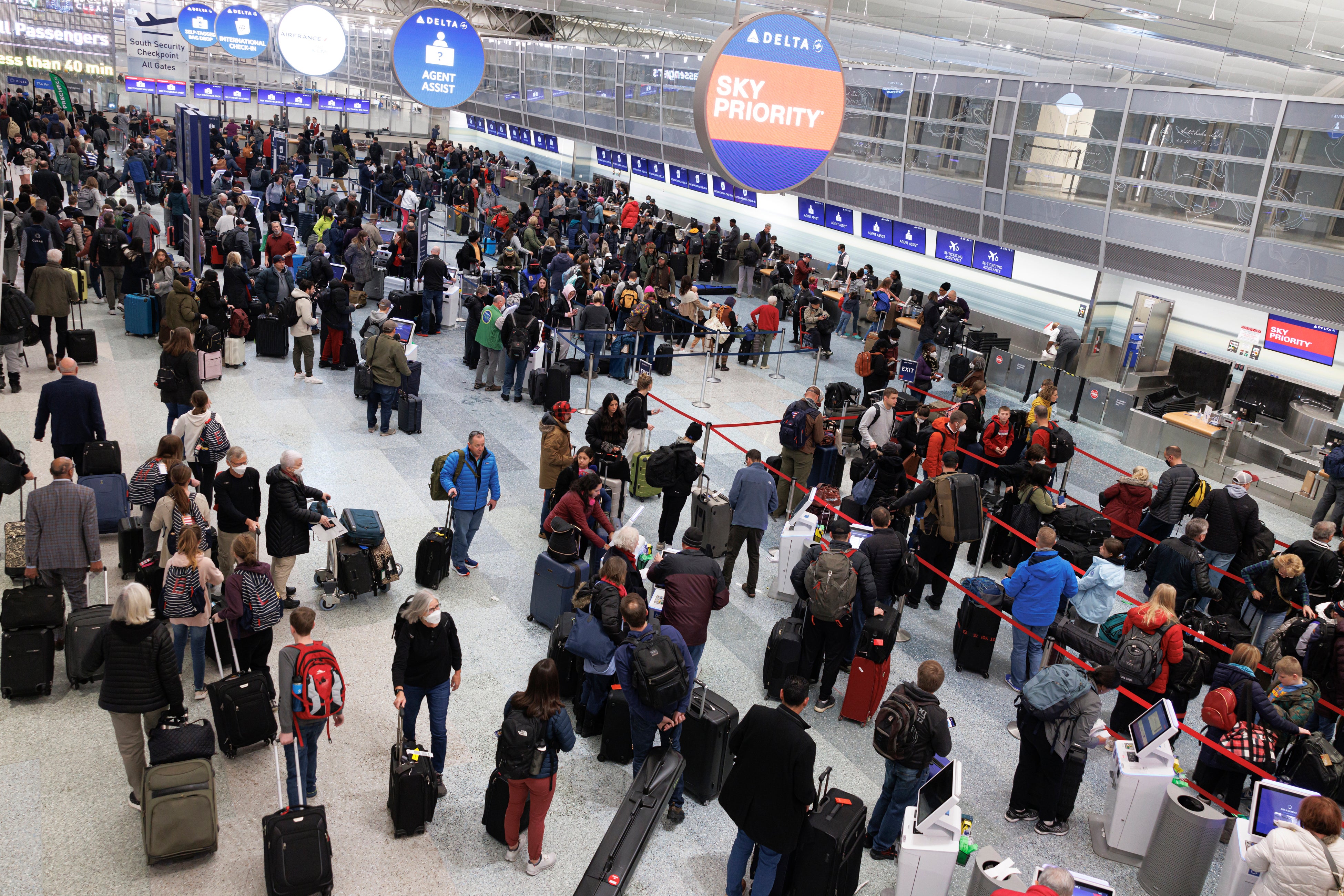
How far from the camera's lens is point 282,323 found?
48.7 feet

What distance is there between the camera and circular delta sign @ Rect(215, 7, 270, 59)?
22312mm

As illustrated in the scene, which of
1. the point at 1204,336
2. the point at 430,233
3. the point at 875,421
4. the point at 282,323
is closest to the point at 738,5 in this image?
the point at 875,421

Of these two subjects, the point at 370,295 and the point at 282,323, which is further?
the point at 370,295

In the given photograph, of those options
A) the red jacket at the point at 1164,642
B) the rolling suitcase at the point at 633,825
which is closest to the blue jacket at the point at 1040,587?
the red jacket at the point at 1164,642

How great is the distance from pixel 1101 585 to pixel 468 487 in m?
5.76

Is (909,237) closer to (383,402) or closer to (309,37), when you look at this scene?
(309,37)

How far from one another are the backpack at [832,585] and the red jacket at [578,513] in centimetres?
204

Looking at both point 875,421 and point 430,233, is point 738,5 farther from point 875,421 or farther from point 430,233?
point 430,233

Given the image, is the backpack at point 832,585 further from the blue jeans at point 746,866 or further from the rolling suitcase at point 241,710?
the rolling suitcase at point 241,710

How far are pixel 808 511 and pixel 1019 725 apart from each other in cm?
358

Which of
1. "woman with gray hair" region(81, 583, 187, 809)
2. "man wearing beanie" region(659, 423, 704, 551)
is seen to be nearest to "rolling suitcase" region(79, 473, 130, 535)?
"woman with gray hair" region(81, 583, 187, 809)

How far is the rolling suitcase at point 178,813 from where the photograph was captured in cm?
547

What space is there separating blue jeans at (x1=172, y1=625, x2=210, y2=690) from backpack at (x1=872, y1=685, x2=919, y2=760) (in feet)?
15.5

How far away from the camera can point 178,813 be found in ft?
18.1
